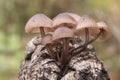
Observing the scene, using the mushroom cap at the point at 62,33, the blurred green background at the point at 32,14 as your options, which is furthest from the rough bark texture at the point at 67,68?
the blurred green background at the point at 32,14

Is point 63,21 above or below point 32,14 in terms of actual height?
below

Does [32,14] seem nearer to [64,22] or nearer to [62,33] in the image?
[64,22]

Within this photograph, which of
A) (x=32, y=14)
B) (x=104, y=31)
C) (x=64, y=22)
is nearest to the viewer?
(x=64, y=22)

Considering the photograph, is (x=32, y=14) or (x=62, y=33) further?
(x=32, y=14)

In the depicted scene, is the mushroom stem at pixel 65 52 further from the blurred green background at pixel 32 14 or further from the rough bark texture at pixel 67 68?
the blurred green background at pixel 32 14

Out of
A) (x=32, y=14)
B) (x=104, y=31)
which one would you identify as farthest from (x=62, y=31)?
(x=32, y=14)

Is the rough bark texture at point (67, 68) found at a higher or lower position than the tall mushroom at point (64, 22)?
lower
